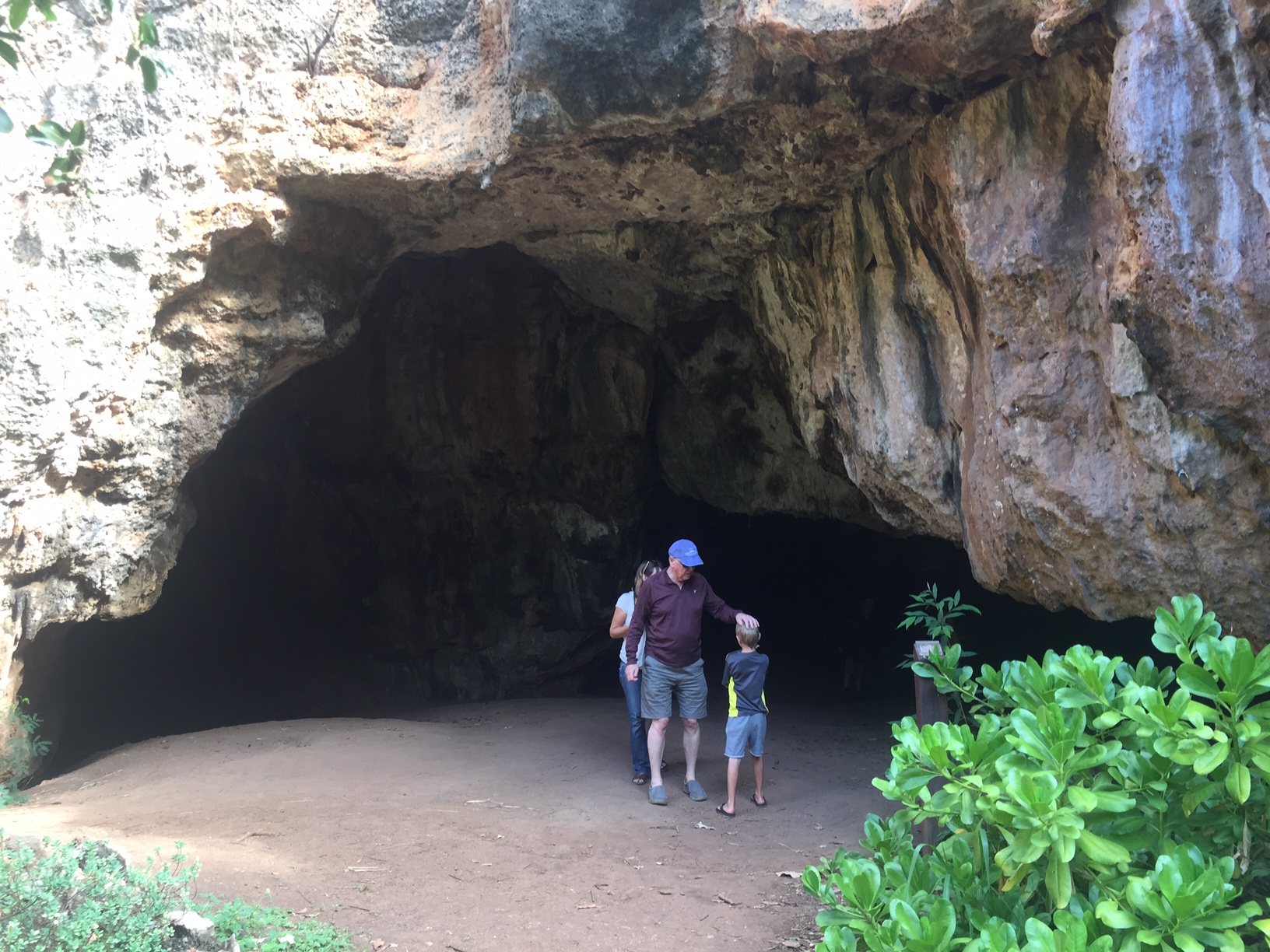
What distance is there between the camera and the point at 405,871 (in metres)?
3.89

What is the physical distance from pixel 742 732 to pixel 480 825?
59.2 inches

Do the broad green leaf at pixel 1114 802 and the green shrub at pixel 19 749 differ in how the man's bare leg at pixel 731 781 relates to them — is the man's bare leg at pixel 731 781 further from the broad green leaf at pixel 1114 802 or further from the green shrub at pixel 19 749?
the green shrub at pixel 19 749

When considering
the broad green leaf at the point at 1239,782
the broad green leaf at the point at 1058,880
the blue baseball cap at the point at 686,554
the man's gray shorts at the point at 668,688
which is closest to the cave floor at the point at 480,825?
the man's gray shorts at the point at 668,688

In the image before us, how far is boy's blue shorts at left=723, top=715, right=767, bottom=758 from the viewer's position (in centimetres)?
488

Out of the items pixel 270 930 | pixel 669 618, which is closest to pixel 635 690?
pixel 669 618

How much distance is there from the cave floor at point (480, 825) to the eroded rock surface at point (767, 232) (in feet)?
A: 4.73

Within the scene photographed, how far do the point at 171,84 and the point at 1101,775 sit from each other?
18.6 feet

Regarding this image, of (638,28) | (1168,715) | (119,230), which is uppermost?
(638,28)

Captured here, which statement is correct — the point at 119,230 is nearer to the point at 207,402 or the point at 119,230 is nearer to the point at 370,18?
the point at 207,402

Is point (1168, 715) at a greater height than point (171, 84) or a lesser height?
lesser

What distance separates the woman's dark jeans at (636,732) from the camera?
5414mm

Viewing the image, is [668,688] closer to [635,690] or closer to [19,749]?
[635,690]

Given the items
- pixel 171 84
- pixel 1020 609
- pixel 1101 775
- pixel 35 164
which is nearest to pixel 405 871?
pixel 1101 775

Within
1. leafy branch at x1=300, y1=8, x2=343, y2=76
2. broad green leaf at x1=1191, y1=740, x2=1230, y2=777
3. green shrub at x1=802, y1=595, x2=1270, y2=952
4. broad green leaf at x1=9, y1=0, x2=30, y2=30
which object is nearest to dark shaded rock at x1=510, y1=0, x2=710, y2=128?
leafy branch at x1=300, y1=8, x2=343, y2=76
